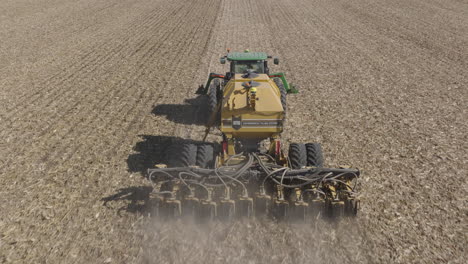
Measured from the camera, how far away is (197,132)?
11539mm

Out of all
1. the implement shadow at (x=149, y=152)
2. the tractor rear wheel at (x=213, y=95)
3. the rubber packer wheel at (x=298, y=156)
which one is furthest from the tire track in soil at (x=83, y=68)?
the rubber packer wheel at (x=298, y=156)

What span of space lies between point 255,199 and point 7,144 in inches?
341

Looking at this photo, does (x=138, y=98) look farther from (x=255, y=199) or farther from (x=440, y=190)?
(x=440, y=190)

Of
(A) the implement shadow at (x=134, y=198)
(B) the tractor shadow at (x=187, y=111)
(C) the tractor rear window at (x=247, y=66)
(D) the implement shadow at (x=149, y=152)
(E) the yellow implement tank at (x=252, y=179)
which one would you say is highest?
(C) the tractor rear window at (x=247, y=66)

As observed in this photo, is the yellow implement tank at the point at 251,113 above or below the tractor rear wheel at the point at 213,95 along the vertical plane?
above

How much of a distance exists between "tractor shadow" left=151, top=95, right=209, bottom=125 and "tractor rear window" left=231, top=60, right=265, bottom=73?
2160 mm

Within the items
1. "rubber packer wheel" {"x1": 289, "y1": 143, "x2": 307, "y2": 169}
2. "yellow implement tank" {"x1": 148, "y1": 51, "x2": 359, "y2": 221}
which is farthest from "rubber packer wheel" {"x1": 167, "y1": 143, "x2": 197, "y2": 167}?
"rubber packer wheel" {"x1": 289, "y1": 143, "x2": 307, "y2": 169}

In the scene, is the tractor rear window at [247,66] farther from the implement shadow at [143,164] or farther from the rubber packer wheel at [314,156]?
the rubber packer wheel at [314,156]

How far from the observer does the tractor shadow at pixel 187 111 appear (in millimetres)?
12367

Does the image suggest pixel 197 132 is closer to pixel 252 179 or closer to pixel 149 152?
pixel 149 152

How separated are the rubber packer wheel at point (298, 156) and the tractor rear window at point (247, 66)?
4.73 meters

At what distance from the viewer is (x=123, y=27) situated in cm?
2661

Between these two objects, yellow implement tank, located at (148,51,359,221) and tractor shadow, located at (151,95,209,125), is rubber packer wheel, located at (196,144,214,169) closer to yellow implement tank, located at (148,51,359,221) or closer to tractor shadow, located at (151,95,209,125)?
yellow implement tank, located at (148,51,359,221)

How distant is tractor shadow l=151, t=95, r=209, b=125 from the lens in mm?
12367
